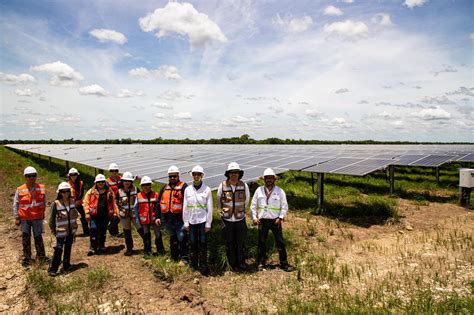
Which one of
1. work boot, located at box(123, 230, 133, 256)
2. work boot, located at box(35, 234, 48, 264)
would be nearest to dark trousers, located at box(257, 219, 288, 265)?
work boot, located at box(123, 230, 133, 256)

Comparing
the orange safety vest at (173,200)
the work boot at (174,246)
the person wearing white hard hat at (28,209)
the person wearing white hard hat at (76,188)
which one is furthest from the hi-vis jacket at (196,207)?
the person wearing white hard hat at (76,188)

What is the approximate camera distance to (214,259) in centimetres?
698

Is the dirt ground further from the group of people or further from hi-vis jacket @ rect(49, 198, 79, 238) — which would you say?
hi-vis jacket @ rect(49, 198, 79, 238)

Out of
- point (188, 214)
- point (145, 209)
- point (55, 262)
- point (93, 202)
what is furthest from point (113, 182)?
point (188, 214)

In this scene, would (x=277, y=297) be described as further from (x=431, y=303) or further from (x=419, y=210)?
(x=419, y=210)

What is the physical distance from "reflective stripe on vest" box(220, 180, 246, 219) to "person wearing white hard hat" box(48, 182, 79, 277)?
3202mm

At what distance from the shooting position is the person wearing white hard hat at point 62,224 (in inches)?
241

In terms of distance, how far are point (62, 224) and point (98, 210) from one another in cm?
118

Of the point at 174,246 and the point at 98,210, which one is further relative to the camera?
the point at 98,210

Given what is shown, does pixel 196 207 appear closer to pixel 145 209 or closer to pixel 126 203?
pixel 145 209

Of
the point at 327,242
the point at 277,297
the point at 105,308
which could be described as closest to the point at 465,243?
the point at 327,242

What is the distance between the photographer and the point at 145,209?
6.81m

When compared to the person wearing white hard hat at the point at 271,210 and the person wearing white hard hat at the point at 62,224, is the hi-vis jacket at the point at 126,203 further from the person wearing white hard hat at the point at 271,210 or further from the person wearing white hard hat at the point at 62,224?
the person wearing white hard hat at the point at 271,210

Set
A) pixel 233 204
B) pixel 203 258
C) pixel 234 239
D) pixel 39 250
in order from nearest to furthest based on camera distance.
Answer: pixel 233 204, pixel 203 258, pixel 234 239, pixel 39 250
